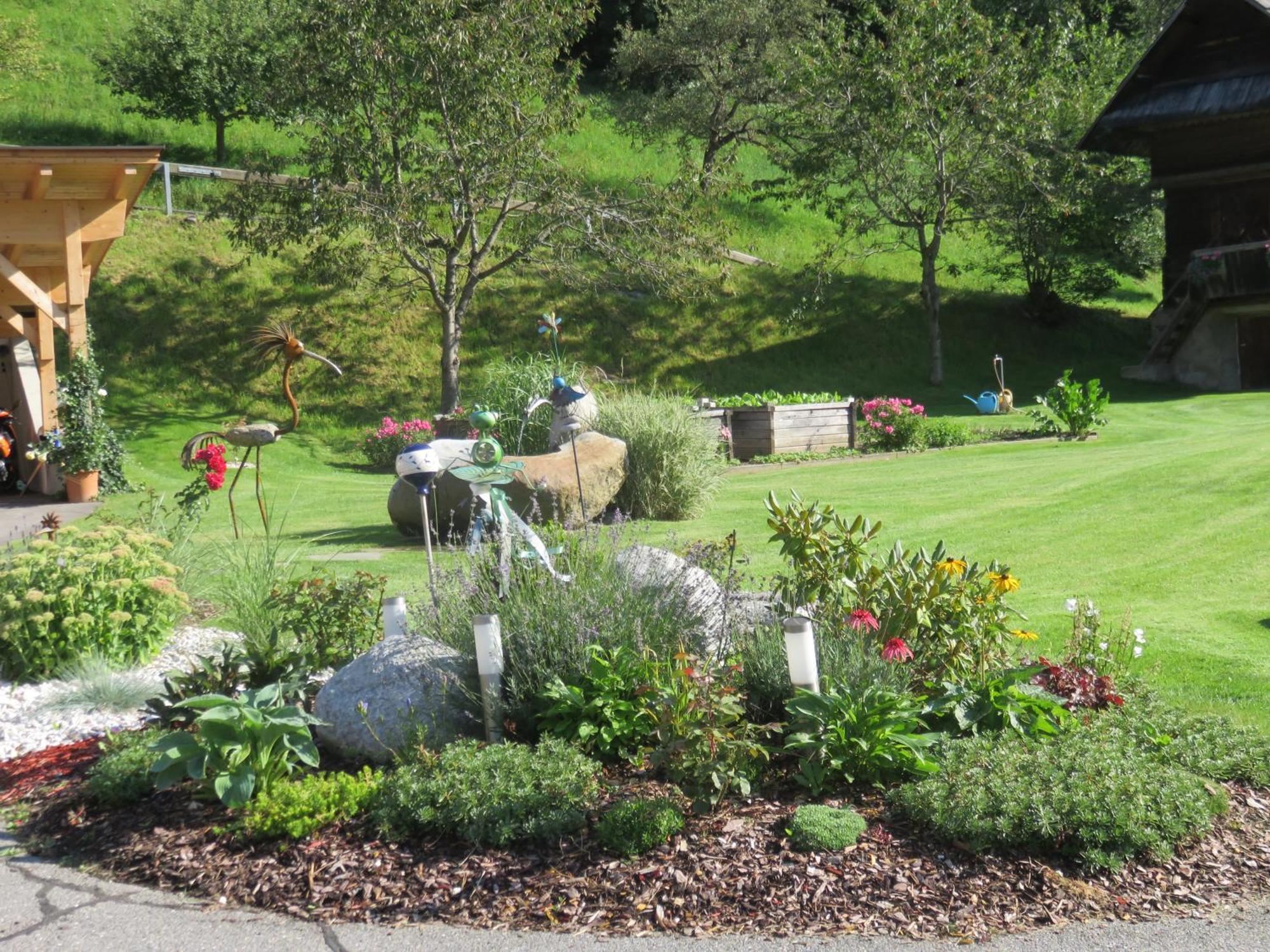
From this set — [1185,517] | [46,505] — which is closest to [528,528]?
[1185,517]

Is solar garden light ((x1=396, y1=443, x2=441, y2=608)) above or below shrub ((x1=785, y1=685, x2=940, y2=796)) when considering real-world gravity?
above

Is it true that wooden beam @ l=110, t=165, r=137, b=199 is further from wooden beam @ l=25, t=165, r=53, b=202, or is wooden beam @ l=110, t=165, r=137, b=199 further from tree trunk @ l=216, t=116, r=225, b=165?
tree trunk @ l=216, t=116, r=225, b=165

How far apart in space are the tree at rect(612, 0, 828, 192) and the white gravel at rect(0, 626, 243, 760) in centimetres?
2459

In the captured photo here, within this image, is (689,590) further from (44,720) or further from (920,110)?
(920,110)

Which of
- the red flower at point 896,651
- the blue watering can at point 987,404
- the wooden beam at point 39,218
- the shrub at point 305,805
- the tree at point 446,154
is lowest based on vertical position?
the shrub at point 305,805

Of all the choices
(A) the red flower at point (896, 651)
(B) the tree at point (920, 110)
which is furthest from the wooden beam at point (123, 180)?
(B) the tree at point (920, 110)

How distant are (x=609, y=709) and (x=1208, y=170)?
955 inches

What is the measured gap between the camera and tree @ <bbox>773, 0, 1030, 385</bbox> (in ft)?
81.0

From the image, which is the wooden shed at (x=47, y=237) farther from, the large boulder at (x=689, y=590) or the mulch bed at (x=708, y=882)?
the mulch bed at (x=708, y=882)

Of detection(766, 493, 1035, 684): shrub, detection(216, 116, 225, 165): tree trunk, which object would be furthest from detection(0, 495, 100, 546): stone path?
detection(216, 116, 225, 165): tree trunk

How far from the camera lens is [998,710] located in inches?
180

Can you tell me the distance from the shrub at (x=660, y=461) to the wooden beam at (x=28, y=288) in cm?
729

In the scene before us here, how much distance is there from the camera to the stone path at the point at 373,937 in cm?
337

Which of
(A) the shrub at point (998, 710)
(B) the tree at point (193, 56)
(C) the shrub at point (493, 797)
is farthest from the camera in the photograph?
(B) the tree at point (193, 56)
